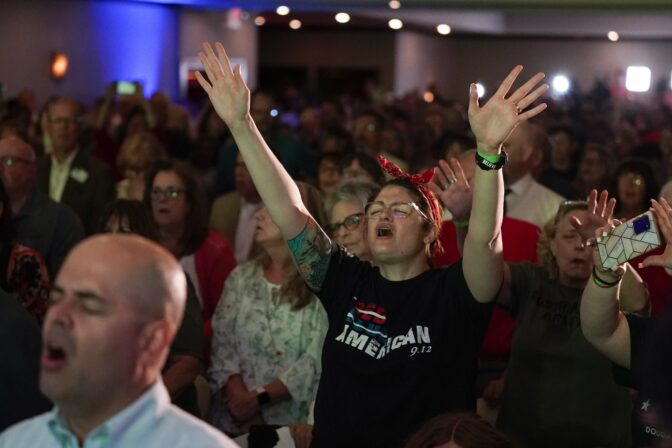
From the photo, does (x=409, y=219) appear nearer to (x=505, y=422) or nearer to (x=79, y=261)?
(x=505, y=422)

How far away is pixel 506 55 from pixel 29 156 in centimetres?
2764

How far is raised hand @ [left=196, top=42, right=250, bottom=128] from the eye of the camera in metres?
3.36

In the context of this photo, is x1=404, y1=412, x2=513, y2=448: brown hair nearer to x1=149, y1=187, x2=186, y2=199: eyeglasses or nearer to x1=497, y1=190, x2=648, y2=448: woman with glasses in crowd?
x1=497, y1=190, x2=648, y2=448: woman with glasses in crowd

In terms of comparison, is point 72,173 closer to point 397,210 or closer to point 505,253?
point 505,253

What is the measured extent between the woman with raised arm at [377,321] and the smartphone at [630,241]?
0.31m

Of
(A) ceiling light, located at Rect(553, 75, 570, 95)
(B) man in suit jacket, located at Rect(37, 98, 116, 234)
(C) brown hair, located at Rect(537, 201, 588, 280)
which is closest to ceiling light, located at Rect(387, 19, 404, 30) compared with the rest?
(A) ceiling light, located at Rect(553, 75, 570, 95)

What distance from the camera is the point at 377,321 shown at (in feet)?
11.2

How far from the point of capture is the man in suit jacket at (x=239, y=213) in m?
6.94

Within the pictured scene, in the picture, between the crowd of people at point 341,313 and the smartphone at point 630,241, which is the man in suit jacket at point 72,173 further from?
the smartphone at point 630,241

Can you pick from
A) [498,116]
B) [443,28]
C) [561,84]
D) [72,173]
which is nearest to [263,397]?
Answer: [498,116]

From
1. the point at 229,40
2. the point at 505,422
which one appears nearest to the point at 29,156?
the point at 505,422

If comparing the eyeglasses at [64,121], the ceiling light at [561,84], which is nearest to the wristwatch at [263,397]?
the eyeglasses at [64,121]

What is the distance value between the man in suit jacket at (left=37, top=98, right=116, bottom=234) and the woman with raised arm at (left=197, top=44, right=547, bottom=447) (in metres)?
3.87

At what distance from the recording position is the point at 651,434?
3098 mm
